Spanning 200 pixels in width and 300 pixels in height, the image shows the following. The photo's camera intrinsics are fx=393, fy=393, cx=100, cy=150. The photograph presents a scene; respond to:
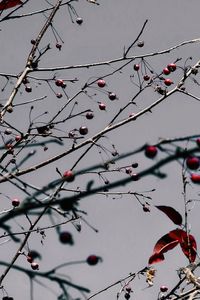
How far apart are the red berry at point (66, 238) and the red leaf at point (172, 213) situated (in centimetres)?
305

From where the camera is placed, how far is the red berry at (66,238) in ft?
6.09

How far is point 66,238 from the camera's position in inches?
75.9

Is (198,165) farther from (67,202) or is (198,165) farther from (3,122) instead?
(3,122)

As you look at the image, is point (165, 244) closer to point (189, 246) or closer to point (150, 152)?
point (189, 246)

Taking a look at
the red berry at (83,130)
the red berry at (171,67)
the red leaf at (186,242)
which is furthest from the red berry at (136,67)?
the red leaf at (186,242)

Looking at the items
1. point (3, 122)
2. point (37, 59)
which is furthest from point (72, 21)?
point (3, 122)

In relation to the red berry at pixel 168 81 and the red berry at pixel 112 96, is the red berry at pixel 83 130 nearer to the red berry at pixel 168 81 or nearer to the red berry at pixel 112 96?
the red berry at pixel 112 96

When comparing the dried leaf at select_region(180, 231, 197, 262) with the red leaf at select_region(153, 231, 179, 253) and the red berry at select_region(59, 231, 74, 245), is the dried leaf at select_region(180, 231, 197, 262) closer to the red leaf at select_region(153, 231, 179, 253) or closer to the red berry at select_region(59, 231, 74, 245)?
the red leaf at select_region(153, 231, 179, 253)

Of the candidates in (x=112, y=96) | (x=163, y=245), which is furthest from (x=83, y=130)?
(x=163, y=245)

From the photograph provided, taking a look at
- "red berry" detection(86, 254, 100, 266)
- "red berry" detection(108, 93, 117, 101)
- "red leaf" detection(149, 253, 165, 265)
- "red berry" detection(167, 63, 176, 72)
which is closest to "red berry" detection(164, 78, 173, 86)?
"red berry" detection(167, 63, 176, 72)

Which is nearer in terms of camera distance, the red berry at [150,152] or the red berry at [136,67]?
the red berry at [150,152]

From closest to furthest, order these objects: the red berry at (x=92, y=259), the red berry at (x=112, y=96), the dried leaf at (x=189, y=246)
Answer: the red berry at (x=92, y=259), the dried leaf at (x=189, y=246), the red berry at (x=112, y=96)

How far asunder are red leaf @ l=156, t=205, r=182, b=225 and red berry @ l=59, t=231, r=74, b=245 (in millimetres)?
3055

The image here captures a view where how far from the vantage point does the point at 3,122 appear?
3.72m
